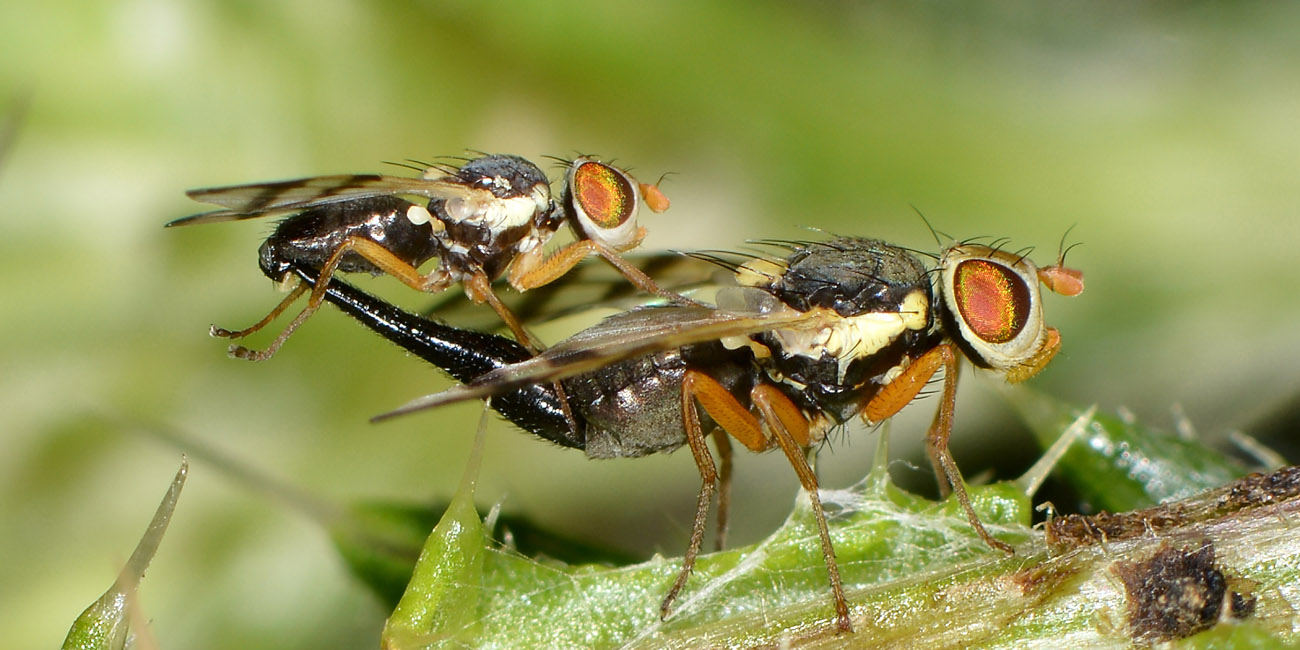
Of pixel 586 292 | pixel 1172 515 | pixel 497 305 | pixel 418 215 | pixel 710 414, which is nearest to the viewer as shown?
pixel 1172 515

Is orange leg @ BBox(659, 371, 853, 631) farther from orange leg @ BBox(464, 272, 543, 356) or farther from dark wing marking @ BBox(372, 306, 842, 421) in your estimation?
orange leg @ BBox(464, 272, 543, 356)

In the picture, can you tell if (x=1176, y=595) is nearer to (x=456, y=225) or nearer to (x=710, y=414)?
(x=710, y=414)

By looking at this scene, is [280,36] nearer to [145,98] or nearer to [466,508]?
[145,98]

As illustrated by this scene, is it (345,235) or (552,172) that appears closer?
(345,235)

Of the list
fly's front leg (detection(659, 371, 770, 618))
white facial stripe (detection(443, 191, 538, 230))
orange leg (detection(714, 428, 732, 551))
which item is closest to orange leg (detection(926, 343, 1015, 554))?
fly's front leg (detection(659, 371, 770, 618))

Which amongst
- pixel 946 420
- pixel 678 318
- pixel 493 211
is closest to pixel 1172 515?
pixel 946 420

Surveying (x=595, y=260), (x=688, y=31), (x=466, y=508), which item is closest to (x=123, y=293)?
(x=595, y=260)
